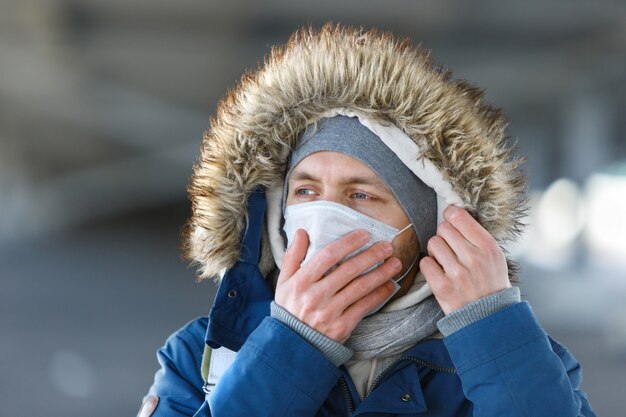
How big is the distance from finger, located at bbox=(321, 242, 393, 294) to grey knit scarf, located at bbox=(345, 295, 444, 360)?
0.18 metres

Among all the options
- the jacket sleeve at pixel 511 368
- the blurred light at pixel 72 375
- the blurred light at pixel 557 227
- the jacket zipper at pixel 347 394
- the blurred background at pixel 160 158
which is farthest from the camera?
the blurred light at pixel 557 227

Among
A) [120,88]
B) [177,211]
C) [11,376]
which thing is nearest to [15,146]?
[120,88]

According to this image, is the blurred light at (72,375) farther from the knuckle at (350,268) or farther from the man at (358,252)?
the knuckle at (350,268)

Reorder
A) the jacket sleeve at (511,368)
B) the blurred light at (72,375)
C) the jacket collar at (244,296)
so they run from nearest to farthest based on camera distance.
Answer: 1. the jacket sleeve at (511,368)
2. the jacket collar at (244,296)
3. the blurred light at (72,375)

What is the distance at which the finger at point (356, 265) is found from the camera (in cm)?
196

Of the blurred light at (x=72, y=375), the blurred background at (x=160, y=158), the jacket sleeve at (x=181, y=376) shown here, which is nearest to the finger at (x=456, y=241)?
the jacket sleeve at (x=181, y=376)

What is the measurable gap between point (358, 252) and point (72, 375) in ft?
17.9

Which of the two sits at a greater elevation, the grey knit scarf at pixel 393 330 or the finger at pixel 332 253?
the finger at pixel 332 253

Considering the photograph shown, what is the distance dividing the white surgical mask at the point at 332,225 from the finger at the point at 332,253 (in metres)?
0.03

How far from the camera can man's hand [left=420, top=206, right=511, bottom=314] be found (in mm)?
1896

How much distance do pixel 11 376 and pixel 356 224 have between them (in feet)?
17.6

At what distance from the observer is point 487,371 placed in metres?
1.81

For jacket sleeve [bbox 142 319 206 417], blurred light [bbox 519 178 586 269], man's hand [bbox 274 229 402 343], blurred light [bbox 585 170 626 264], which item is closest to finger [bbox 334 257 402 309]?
man's hand [bbox 274 229 402 343]

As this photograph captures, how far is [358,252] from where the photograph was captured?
2064 mm
